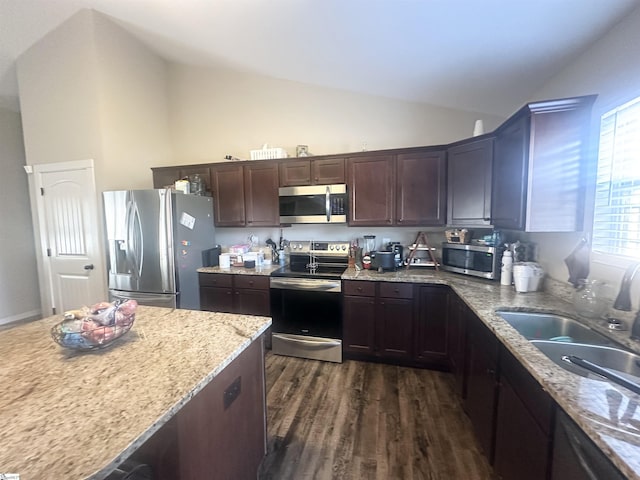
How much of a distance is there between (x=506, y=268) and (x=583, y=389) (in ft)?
4.66

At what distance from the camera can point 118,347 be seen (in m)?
1.19

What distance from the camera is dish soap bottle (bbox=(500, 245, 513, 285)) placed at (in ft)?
7.13

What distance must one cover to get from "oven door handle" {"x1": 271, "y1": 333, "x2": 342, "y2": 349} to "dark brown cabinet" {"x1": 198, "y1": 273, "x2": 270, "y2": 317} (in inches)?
12.1

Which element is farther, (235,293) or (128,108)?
(128,108)

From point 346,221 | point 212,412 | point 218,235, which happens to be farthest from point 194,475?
point 218,235

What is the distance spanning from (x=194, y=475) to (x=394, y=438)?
54.6 inches

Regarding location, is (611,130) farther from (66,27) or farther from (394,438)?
(66,27)

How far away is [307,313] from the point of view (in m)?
2.81

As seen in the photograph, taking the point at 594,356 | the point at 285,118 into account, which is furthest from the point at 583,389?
the point at 285,118

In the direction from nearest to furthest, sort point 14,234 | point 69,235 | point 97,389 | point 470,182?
point 97,389, point 470,182, point 69,235, point 14,234

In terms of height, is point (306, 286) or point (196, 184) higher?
point (196, 184)

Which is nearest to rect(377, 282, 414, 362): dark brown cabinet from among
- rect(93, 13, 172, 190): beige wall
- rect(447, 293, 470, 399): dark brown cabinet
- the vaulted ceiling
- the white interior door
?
rect(447, 293, 470, 399): dark brown cabinet

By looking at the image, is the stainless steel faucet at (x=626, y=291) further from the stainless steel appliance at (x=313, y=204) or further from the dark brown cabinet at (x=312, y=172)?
the dark brown cabinet at (x=312, y=172)

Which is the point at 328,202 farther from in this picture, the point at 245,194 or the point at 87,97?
the point at 87,97
